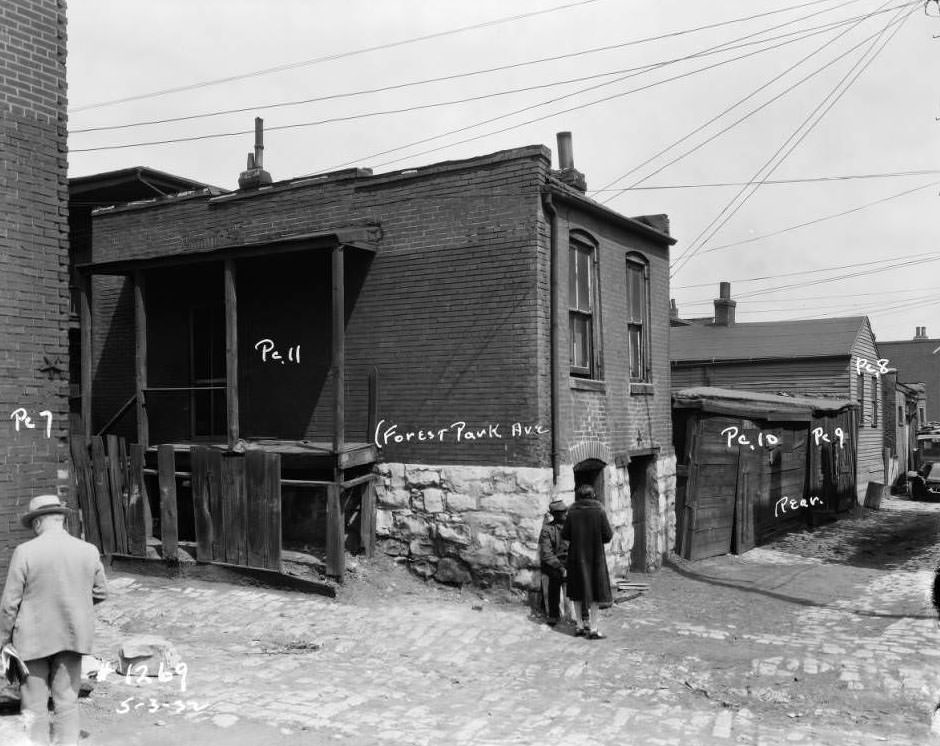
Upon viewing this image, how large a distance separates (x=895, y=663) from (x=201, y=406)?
34.4 ft

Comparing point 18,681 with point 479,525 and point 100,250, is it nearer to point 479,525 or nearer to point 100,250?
point 479,525

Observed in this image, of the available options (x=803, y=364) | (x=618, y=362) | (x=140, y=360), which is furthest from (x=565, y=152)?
(x=803, y=364)

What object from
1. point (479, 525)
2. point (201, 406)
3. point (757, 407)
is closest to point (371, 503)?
→ point (479, 525)

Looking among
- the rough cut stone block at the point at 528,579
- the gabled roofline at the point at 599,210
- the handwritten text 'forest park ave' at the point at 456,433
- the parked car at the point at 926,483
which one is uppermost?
the gabled roofline at the point at 599,210

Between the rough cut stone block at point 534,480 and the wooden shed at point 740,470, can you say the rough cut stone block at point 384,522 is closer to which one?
the rough cut stone block at point 534,480

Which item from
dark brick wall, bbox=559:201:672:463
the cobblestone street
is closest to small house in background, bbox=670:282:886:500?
dark brick wall, bbox=559:201:672:463

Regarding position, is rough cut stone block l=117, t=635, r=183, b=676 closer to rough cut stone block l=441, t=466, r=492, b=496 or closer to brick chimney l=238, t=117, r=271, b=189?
rough cut stone block l=441, t=466, r=492, b=496

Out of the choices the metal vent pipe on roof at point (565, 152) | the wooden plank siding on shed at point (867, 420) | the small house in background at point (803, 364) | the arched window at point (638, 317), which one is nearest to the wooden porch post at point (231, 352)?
the metal vent pipe on roof at point (565, 152)

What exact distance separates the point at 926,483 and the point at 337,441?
982 inches

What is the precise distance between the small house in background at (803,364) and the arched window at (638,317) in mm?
13174

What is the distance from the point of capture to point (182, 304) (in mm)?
14398

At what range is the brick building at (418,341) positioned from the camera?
460 inches

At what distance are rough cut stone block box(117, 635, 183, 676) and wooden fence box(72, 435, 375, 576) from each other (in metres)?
3.45

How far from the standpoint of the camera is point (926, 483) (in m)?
29.8
